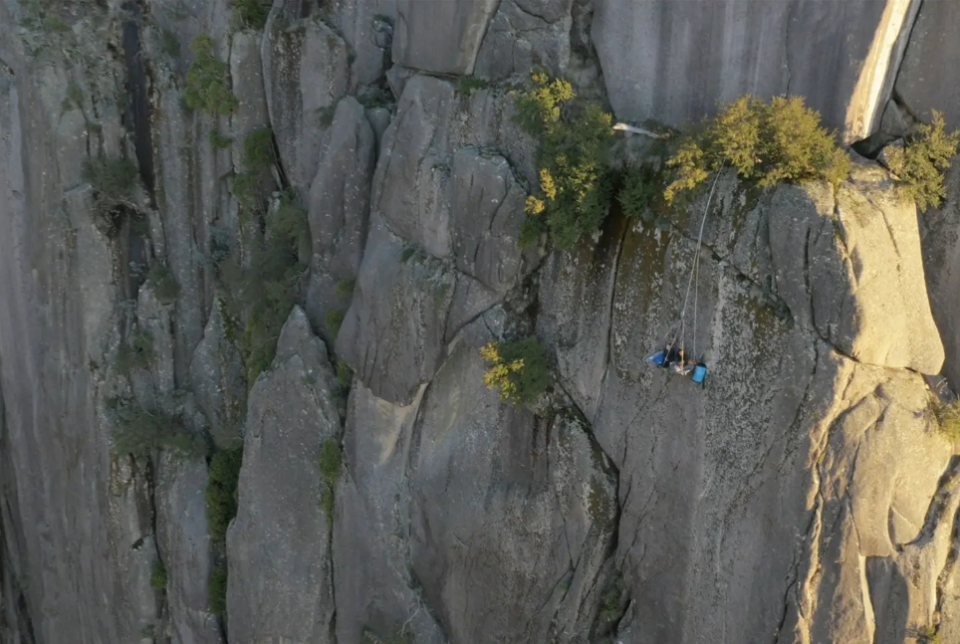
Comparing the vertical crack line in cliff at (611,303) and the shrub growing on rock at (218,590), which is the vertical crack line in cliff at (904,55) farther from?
the shrub growing on rock at (218,590)

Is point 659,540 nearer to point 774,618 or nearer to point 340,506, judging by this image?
point 774,618

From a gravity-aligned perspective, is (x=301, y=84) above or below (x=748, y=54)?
below

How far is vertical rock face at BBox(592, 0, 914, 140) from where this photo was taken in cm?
1188

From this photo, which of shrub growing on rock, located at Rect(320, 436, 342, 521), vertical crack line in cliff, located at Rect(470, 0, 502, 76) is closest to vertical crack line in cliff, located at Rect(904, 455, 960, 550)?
vertical crack line in cliff, located at Rect(470, 0, 502, 76)

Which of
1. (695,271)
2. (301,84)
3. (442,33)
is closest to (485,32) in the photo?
(442,33)

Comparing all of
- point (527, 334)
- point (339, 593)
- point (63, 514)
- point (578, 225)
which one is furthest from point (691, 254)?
point (63, 514)

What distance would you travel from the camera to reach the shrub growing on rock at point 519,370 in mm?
13844

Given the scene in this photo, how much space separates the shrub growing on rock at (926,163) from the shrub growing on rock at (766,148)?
2.73 feet

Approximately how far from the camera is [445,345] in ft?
48.8

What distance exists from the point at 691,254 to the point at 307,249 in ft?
24.6

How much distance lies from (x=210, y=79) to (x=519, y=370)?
888 centimetres

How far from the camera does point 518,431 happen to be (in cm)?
1438

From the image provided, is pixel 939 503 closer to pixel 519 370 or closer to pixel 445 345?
pixel 519 370

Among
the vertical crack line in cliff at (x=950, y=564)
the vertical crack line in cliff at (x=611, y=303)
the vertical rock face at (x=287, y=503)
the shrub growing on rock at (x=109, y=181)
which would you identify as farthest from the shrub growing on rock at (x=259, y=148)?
the vertical crack line in cliff at (x=950, y=564)
